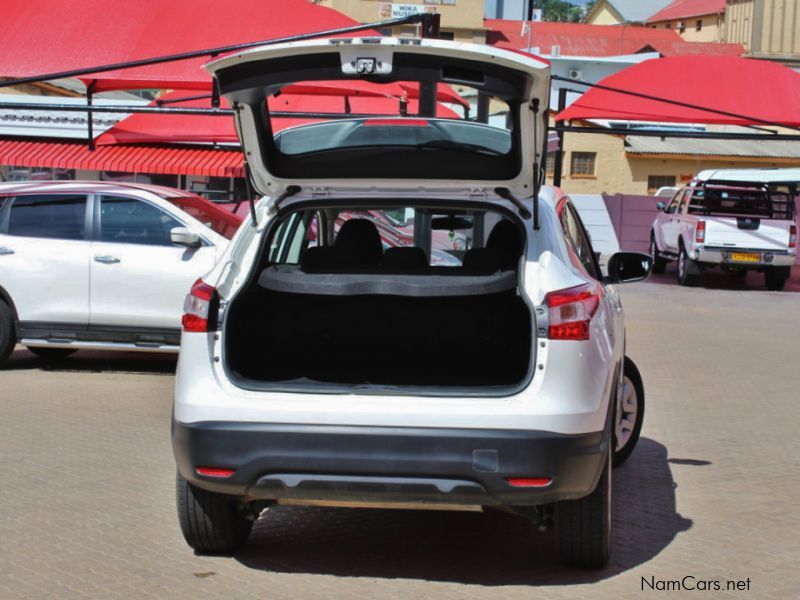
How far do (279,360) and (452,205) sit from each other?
40.2 inches

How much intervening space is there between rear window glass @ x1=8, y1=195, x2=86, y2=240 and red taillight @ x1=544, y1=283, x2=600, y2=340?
7.18 metres

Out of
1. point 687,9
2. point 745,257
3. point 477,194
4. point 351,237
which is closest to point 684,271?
point 745,257

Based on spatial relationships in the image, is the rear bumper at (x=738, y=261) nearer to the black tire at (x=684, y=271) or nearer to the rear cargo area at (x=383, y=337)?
the black tire at (x=684, y=271)

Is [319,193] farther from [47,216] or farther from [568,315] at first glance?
[47,216]

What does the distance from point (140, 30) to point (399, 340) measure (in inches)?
405

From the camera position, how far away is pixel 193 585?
505cm

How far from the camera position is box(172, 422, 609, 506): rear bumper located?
15.3 feet

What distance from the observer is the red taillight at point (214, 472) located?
4.78 metres

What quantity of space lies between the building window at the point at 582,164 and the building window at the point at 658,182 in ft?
7.57

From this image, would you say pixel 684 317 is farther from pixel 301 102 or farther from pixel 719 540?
pixel 719 540

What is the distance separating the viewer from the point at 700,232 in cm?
2336

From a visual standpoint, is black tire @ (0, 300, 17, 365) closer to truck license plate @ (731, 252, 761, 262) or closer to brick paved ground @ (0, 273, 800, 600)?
brick paved ground @ (0, 273, 800, 600)

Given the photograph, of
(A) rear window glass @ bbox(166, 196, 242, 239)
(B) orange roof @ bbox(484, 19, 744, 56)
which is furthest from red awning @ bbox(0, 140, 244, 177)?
(B) orange roof @ bbox(484, 19, 744, 56)

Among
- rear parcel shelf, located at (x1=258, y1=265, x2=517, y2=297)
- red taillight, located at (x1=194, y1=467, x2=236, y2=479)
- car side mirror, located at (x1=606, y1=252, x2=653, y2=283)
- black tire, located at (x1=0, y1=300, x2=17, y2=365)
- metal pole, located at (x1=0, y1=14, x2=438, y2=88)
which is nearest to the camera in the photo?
red taillight, located at (x1=194, y1=467, x2=236, y2=479)
